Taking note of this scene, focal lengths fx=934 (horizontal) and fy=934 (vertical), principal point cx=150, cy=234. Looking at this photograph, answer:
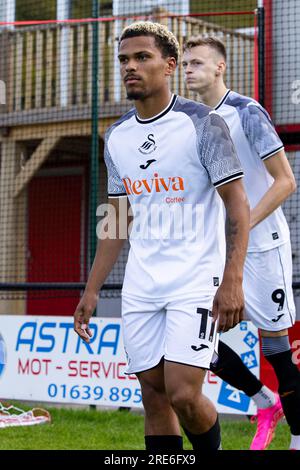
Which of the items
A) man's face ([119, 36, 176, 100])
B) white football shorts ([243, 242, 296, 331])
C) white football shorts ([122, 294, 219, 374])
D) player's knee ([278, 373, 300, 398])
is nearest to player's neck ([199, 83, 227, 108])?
white football shorts ([243, 242, 296, 331])

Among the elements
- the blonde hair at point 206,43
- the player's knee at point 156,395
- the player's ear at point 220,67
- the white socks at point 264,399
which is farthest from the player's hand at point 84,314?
the blonde hair at point 206,43

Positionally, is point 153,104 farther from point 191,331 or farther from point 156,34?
point 191,331

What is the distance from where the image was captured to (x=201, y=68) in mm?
5906

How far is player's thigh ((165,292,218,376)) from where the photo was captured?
4.22 m

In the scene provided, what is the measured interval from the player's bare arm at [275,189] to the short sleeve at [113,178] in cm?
78

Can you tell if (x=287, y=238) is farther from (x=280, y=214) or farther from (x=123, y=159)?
(x=123, y=159)

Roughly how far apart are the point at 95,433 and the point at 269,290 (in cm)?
211

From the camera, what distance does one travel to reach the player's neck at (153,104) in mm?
4453

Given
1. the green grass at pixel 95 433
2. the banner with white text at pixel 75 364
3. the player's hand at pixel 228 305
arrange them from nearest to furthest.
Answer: the player's hand at pixel 228 305 < the green grass at pixel 95 433 < the banner with white text at pixel 75 364

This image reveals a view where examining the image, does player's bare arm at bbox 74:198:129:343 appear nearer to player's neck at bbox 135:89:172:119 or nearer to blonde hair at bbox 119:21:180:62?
player's neck at bbox 135:89:172:119

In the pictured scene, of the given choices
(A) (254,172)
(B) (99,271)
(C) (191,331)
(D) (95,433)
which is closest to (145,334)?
(C) (191,331)

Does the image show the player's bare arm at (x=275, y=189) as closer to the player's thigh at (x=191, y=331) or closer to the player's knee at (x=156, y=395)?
the player's thigh at (x=191, y=331)

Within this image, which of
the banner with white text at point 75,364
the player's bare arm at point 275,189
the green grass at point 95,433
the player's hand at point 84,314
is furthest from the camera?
the banner with white text at point 75,364

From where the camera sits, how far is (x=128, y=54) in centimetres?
440
